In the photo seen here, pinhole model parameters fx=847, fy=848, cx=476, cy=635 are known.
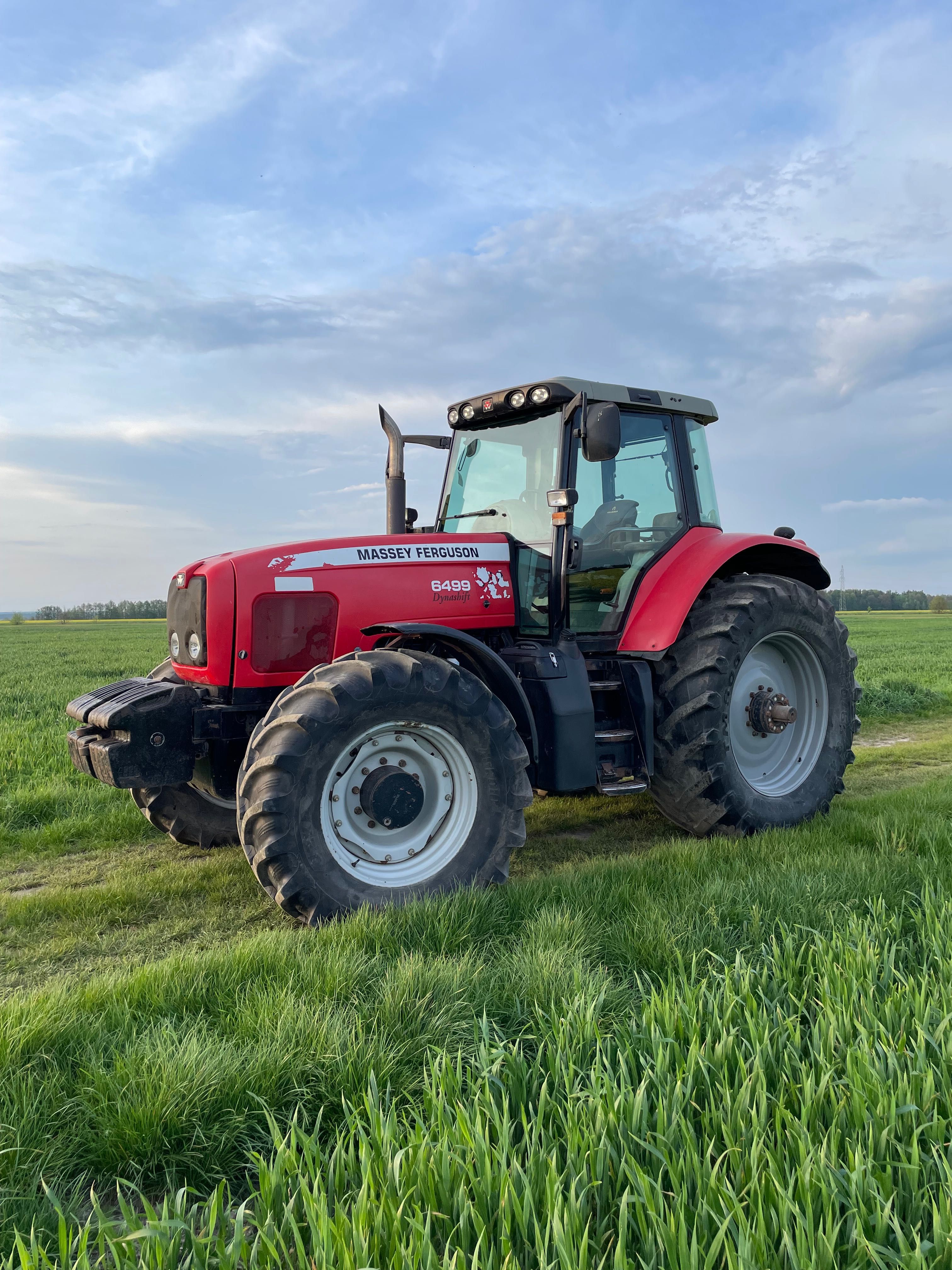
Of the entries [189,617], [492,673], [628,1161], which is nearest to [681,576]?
[492,673]

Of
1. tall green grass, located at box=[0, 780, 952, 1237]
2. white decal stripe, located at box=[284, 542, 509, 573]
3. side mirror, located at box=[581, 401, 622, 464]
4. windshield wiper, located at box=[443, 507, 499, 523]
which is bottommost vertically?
tall green grass, located at box=[0, 780, 952, 1237]

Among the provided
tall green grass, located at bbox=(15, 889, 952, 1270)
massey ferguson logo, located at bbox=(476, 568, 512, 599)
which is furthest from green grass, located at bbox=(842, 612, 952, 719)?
tall green grass, located at bbox=(15, 889, 952, 1270)

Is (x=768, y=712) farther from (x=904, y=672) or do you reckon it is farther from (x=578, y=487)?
(x=904, y=672)

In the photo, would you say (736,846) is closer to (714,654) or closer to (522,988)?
(714,654)

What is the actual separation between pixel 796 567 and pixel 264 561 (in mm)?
3754

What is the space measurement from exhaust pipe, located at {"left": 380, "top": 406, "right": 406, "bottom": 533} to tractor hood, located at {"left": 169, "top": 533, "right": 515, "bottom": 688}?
85 centimetres

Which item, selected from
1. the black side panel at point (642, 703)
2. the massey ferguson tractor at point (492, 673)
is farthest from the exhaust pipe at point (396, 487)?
the black side panel at point (642, 703)

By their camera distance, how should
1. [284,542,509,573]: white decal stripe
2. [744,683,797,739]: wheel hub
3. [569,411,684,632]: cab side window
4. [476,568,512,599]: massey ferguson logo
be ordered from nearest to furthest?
[284,542,509,573]: white decal stripe, [476,568,512,599]: massey ferguson logo, [569,411,684,632]: cab side window, [744,683,797,739]: wheel hub

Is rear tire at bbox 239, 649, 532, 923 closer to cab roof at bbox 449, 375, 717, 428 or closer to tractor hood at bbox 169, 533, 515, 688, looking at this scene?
tractor hood at bbox 169, 533, 515, 688

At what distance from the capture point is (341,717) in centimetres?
355

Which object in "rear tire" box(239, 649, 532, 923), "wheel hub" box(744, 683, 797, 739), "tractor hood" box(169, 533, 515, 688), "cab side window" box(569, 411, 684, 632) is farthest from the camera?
"wheel hub" box(744, 683, 797, 739)

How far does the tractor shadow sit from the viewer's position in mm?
4805

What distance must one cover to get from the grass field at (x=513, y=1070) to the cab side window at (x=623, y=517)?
156 centimetres

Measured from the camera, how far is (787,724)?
17.8 feet
